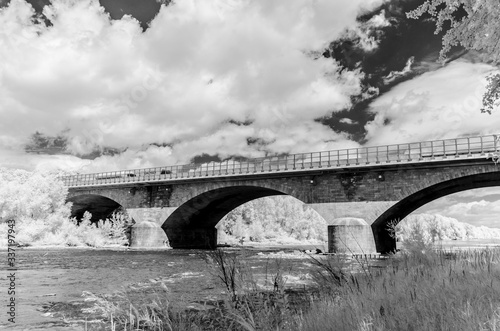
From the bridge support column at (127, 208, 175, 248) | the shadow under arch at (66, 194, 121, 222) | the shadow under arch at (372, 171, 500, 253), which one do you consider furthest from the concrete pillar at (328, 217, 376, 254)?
the shadow under arch at (66, 194, 121, 222)

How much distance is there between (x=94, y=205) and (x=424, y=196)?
48.0m

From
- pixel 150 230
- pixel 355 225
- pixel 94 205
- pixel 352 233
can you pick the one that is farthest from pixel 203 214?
pixel 355 225

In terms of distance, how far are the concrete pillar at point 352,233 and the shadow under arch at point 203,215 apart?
1084cm

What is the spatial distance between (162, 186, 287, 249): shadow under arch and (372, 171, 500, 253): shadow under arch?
12214mm

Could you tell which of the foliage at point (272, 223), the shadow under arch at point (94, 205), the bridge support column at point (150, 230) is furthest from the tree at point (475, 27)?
the foliage at point (272, 223)

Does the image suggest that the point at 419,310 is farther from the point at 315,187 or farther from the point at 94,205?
the point at 94,205

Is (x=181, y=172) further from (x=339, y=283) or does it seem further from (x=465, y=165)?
(x=339, y=283)

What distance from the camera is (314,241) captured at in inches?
3957

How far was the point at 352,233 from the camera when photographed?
110 feet

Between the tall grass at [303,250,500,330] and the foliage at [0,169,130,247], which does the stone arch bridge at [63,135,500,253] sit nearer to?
the foliage at [0,169,130,247]

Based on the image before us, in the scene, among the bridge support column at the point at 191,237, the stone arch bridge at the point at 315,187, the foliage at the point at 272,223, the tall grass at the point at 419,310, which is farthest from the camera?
the foliage at the point at 272,223

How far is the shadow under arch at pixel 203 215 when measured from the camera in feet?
152

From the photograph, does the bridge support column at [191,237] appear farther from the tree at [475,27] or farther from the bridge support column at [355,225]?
the tree at [475,27]

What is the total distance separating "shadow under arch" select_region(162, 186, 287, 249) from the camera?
46.3 metres
